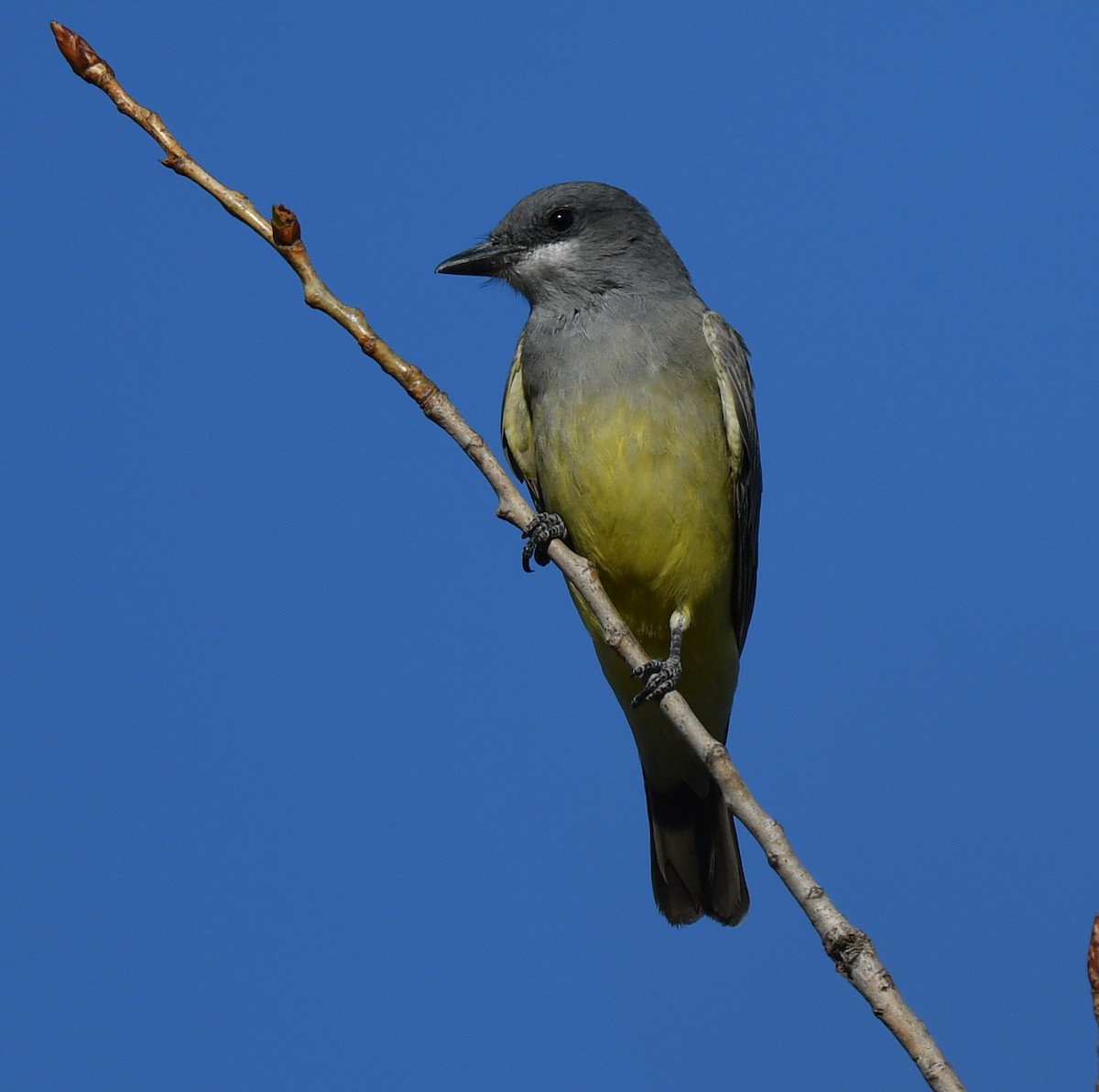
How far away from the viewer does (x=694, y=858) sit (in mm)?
6059

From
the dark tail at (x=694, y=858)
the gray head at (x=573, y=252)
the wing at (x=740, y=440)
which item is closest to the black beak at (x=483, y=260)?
the gray head at (x=573, y=252)

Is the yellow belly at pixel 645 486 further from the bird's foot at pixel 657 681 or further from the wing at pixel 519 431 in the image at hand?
the bird's foot at pixel 657 681

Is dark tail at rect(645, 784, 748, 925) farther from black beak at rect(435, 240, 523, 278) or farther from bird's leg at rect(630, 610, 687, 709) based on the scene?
black beak at rect(435, 240, 523, 278)

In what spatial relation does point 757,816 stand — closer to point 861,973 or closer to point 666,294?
point 861,973

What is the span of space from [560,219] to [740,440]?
3.69 feet

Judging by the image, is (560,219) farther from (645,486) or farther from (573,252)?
(645,486)

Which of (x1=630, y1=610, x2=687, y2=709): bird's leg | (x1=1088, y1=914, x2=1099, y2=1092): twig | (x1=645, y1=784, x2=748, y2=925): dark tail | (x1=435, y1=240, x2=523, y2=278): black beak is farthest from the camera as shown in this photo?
(x1=645, y1=784, x2=748, y2=925): dark tail

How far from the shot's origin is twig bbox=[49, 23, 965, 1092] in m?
2.71

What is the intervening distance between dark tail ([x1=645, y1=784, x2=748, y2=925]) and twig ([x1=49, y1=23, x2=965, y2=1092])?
2.13 m

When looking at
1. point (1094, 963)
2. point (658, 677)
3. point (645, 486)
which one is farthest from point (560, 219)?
point (1094, 963)

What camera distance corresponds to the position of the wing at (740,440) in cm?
547

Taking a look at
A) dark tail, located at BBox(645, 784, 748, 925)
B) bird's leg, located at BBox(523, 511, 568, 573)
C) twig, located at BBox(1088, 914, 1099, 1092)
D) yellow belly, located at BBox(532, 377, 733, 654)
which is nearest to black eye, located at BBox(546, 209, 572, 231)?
yellow belly, located at BBox(532, 377, 733, 654)

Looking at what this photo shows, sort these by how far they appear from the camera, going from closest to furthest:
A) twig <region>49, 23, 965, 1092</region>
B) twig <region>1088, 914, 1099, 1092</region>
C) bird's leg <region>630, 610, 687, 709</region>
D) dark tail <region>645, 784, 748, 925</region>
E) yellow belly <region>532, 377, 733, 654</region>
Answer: twig <region>1088, 914, 1099, 1092</region>, twig <region>49, 23, 965, 1092</region>, bird's leg <region>630, 610, 687, 709</region>, yellow belly <region>532, 377, 733, 654</region>, dark tail <region>645, 784, 748, 925</region>

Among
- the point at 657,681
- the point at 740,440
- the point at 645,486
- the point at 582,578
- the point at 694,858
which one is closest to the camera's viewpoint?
the point at 582,578
